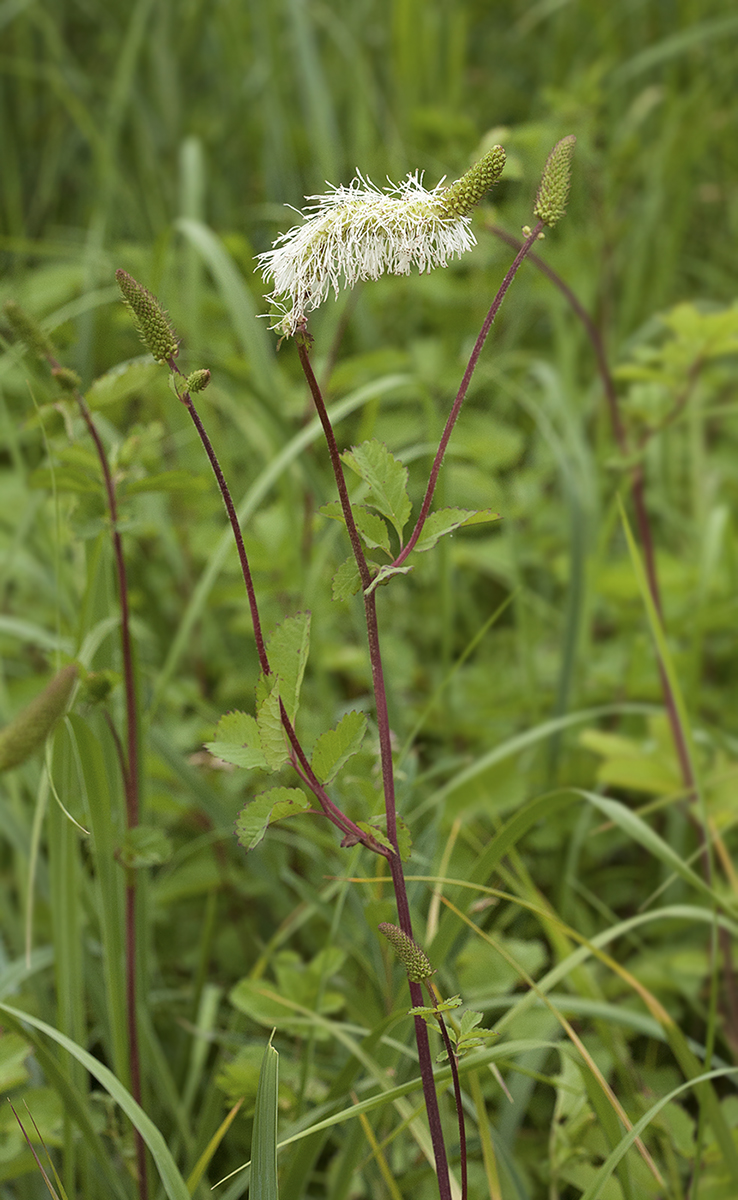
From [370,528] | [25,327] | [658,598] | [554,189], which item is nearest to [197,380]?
[370,528]

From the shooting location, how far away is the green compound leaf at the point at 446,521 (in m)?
0.72

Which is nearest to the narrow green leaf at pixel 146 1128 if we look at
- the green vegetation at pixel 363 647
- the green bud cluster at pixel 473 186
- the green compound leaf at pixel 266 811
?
the green vegetation at pixel 363 647

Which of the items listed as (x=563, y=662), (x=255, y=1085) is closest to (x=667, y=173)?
(x=563, y=662)

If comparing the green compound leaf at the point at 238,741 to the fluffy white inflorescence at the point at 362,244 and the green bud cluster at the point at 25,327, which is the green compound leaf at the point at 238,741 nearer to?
the fluffy white inflorescence at the point at 362,244

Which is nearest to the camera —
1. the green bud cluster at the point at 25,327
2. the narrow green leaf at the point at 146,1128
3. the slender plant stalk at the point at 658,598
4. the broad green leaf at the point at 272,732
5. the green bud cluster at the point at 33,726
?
the green bud cluster at the point at 33,726

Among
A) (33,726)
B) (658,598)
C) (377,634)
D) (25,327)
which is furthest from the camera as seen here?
(658,598)

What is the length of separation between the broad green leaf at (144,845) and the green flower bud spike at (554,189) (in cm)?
73

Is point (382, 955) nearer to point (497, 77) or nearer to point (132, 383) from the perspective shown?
point (132, 383)

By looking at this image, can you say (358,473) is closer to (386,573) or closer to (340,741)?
(386,573)

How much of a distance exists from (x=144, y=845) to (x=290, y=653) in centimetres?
41

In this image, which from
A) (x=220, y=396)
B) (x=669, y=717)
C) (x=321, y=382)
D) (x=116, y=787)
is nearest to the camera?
(x=116, y=787)

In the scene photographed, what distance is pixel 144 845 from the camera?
3.47 ft

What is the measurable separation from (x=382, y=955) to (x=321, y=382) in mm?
1102

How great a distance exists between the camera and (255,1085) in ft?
3.48
